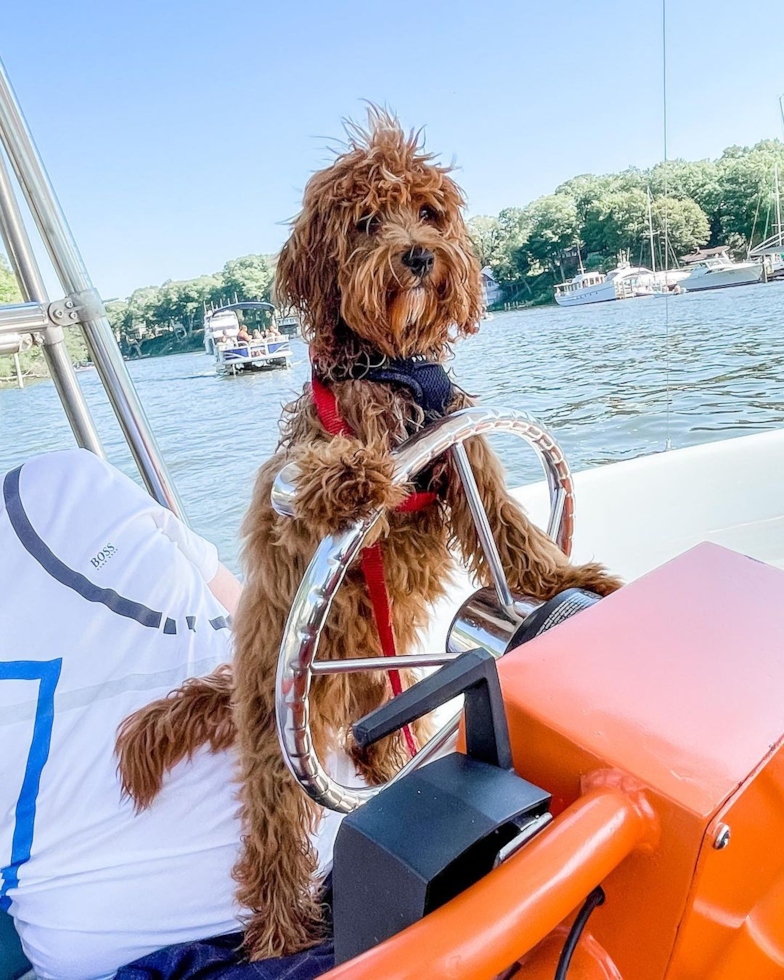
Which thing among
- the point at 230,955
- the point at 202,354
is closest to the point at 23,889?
the point at 230,955

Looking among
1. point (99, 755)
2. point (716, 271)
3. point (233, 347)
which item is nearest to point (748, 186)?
point (716, 271)

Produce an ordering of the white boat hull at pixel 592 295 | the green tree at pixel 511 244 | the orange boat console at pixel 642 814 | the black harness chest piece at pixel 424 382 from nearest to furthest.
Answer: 1. the orange boat console at pixel 642 814
2. the black harness chest piece at pixel 424 382
3. the green tree at pixel 511 244
4. the white boat hull at pixel 592 295

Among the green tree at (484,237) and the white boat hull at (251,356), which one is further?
the white boat hull at (251,356)

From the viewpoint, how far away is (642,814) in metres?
0.30

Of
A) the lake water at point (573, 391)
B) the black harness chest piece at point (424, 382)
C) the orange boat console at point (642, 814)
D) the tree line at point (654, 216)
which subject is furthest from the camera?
the tree line at point (654, 216)

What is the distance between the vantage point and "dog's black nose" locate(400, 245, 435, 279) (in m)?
0.96

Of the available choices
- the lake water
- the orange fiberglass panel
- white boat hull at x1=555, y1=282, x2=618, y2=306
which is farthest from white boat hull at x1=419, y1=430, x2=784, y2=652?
the orange fiberglass panel

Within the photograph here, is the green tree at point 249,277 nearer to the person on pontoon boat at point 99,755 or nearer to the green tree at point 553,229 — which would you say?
the person on pontoon boat at point 99,755

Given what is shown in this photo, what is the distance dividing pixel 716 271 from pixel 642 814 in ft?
9.28

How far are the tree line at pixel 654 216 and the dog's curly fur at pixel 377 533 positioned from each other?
40.6 inches

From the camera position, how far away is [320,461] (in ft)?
2.44

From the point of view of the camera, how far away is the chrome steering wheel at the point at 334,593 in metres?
0.59

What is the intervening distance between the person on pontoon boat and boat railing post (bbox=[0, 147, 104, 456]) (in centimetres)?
58

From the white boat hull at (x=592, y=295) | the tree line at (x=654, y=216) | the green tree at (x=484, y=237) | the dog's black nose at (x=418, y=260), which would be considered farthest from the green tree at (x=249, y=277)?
the white boat hull at (x=592, y=295)
